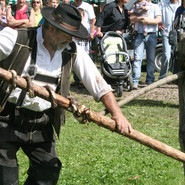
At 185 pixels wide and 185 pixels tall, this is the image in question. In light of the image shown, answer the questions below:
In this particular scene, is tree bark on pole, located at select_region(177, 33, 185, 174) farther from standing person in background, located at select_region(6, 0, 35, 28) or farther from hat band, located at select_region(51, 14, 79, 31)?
standing person in background, located at select_region(6, 0, 35, 28)

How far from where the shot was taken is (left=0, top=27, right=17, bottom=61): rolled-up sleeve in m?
3.41

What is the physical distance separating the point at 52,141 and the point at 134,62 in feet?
21.1

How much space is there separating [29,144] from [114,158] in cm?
209

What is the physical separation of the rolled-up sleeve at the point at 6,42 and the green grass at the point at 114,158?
6.96 feet

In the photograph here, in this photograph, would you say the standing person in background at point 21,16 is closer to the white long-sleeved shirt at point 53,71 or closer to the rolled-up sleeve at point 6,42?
the white long-sleeved shirt at point 53,71

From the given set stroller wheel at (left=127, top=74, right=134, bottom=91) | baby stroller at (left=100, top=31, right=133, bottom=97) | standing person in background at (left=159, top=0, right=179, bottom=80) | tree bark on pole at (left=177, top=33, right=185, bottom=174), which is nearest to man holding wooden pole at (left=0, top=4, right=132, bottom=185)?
tree bark on pole at (left=177, top=33, right=185, bottom=174)

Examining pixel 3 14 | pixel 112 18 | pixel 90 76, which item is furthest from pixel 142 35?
pixel 90 76

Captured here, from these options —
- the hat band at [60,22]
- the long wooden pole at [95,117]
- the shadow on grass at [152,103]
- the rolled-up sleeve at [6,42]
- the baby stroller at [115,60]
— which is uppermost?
the hat band at [60,22]

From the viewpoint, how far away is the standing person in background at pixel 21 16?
977 cm

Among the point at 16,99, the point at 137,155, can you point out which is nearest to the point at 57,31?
the point at 16,99

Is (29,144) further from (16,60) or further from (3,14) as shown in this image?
(3,14)

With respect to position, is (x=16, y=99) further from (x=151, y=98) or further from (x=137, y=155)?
(x=151, y=98)

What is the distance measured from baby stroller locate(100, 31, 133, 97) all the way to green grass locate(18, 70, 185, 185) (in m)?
1.71

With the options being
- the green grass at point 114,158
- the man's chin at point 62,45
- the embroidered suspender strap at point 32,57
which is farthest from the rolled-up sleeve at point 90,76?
the green grass at point 114,158
